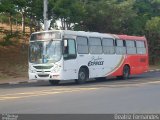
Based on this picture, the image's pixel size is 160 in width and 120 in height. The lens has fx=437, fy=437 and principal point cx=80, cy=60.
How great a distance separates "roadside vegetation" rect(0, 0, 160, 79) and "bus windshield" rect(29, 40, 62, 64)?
602 centimetres

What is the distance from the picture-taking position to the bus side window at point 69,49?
22.4 meters

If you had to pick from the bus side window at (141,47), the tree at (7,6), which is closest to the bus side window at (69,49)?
the bus side window at (141,47)

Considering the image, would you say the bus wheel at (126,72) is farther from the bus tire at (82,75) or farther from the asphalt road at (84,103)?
the asphalt road at (84,103)

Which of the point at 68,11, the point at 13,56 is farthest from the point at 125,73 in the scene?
the point at 13,56

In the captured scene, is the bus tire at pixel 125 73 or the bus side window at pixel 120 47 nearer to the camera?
the bus side window at pixel 120 47

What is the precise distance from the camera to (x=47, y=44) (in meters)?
22.8

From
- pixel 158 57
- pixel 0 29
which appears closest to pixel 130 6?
pixel 158 57

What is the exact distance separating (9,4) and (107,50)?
7.98 m

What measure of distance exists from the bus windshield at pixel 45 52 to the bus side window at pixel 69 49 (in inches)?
12.1

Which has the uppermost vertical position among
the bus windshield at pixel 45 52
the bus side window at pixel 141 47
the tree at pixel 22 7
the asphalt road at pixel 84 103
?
the tree at pixel 22 7

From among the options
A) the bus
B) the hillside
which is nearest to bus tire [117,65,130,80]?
the bus

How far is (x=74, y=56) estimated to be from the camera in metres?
23.0

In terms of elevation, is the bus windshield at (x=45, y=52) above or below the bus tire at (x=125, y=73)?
above

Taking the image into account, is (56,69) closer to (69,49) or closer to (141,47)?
(69,49)
